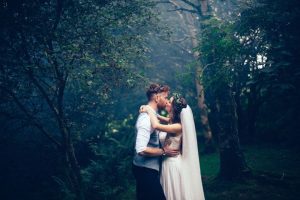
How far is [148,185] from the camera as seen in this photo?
4.56 m

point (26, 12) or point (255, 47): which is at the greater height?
point (26, 12)

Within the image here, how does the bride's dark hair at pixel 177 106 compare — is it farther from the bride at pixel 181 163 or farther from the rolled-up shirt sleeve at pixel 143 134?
the rolled-up shirt sleeve at pixel 143 134

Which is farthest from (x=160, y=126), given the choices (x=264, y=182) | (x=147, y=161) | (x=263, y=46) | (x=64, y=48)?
(x=263, y=46)

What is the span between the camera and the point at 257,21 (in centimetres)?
812

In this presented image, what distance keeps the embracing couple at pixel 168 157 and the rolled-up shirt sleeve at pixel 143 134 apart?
0.7 inches

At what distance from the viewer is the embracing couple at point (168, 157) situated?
4.61 meters

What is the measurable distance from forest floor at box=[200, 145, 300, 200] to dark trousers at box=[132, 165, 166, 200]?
139 inches

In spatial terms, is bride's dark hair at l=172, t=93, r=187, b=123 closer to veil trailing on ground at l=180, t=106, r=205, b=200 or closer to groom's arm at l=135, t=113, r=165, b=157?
veil trailing on ground at l=180, t=106, r=205, b=200

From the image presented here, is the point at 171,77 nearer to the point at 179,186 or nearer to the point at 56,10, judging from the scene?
the point at 56,10

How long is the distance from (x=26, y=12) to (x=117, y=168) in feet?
21.8

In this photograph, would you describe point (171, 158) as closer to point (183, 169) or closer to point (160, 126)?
point (183, 169)

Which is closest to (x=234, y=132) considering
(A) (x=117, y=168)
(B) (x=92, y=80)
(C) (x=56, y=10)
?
(B) (x=92, y=80)

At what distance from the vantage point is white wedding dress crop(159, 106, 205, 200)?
16.4 ft

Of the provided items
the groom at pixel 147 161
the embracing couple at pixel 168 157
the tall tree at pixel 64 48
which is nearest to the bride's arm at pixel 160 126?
the embracing couple at pixel 168 157
